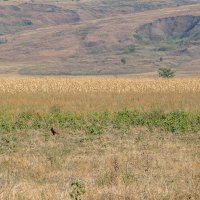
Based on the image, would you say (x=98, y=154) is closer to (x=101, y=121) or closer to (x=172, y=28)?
(x=101, y=121)

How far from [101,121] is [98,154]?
6.02 m

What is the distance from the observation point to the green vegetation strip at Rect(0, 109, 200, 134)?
1759 cm

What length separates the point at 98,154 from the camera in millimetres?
13117

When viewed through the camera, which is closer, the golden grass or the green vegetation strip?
the green vegetation strip

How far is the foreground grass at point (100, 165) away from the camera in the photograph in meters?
8.68

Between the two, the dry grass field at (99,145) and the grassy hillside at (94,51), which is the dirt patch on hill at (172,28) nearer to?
the grassy hillside at (94,51)

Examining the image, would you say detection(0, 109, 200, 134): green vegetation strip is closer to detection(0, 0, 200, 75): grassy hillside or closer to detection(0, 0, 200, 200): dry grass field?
detection(0, 0, 200, 200): dry grass field

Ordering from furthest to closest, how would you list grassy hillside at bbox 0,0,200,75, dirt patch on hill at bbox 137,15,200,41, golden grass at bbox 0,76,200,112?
dirt patch on hill at bbox 137,15,200,41, grassy hillside at bbox 0,0,200,75, golden grass at bbox 0,76,200,112

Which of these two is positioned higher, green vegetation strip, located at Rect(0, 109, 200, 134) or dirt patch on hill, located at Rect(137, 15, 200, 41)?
green vegetation strip, located at Rect(0, 109, 200, 134)

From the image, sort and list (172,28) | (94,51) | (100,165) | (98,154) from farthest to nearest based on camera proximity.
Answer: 1. (172,28)
2. (94,51)
3. (98,154)
4. (100,165)

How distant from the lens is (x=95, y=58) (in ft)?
481

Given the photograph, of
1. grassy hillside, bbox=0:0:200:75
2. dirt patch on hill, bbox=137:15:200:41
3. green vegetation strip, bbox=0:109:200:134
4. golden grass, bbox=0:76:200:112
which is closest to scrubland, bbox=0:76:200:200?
green vegetation strip, bbox=0:109:200:134

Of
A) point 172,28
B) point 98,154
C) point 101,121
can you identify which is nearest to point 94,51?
point 172,28

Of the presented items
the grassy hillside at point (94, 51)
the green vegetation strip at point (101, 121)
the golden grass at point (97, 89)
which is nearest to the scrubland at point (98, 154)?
the green vegetation strip at point (101, 121)
